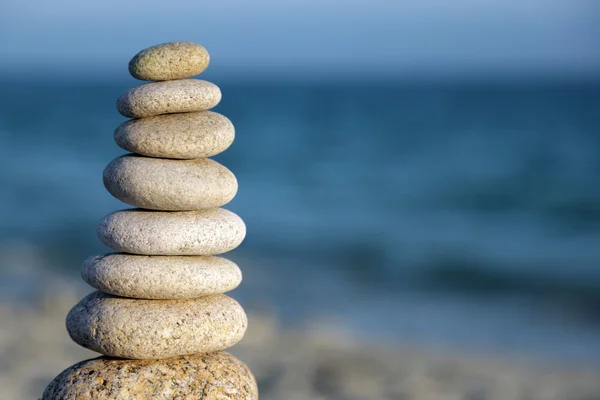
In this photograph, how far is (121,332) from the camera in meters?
6.55

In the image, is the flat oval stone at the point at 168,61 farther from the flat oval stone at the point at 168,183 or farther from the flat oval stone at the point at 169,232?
the flat oval stone at the point at 169,232

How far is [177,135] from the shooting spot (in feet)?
22.0

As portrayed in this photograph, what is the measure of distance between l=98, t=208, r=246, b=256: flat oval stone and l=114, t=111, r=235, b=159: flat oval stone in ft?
1.48

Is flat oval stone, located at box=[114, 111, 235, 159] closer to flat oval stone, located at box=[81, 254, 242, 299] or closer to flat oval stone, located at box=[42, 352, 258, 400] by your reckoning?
flat oval stone, located at box=[81, 254, 242, 299]

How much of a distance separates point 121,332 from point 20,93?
63216 millimetres

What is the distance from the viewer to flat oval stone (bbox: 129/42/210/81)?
6805 millimetres

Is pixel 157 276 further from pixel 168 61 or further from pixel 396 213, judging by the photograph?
pixel 396 213

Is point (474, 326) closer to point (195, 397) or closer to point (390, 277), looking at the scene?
point (390, 277)

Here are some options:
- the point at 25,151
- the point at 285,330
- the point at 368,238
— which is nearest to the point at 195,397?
the point at 285,330

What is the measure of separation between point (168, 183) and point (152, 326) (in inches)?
39.8

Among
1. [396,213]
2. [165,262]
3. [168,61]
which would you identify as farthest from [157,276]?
[396,213]

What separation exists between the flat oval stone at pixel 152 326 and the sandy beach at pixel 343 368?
3.94 m

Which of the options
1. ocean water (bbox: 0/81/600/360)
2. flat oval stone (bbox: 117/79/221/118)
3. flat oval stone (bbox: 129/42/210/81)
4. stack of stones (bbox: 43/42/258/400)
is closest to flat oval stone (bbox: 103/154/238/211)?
stack of stones (bbox: 43/42/258/400)

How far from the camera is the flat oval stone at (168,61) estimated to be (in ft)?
22.3
